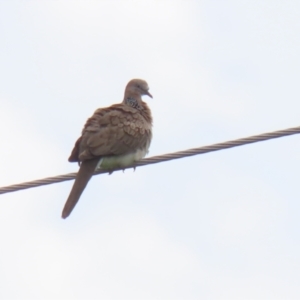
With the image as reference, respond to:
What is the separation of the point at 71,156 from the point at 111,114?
66cm

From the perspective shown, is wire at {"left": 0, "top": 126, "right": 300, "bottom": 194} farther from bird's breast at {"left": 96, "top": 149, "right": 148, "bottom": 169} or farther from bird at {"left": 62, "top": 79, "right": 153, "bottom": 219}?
bird's breast at {"left": 96, "top": 149, "right": 148, "bottom": 169}

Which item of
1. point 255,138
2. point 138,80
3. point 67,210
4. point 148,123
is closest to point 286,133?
point 255,138

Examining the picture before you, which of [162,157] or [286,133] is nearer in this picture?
[286,133]

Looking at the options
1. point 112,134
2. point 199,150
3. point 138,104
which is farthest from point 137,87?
point 199,150

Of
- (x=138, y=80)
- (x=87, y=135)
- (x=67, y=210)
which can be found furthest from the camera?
(x=138, y=80)

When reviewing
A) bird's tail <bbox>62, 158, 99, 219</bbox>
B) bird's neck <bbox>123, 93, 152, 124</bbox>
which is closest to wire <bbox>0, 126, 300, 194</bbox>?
bird's tail <bbox>62, 158, 99, 219</bbox>

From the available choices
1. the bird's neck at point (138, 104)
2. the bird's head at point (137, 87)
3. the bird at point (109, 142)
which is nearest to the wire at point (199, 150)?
the bird at point (109, 142)

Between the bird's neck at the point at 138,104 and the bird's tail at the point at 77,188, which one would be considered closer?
the bird's tail at the point at 77,188

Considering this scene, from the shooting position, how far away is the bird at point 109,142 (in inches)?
329

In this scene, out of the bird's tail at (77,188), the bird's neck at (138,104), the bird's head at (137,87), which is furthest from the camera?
the bird's head at (137,87)

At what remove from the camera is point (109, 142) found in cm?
866

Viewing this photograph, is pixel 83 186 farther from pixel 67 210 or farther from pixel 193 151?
pixel 193 151

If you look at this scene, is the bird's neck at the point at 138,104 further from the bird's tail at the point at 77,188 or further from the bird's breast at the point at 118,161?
the bird's tail at the point at 77,188

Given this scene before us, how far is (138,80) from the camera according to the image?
1034cm
